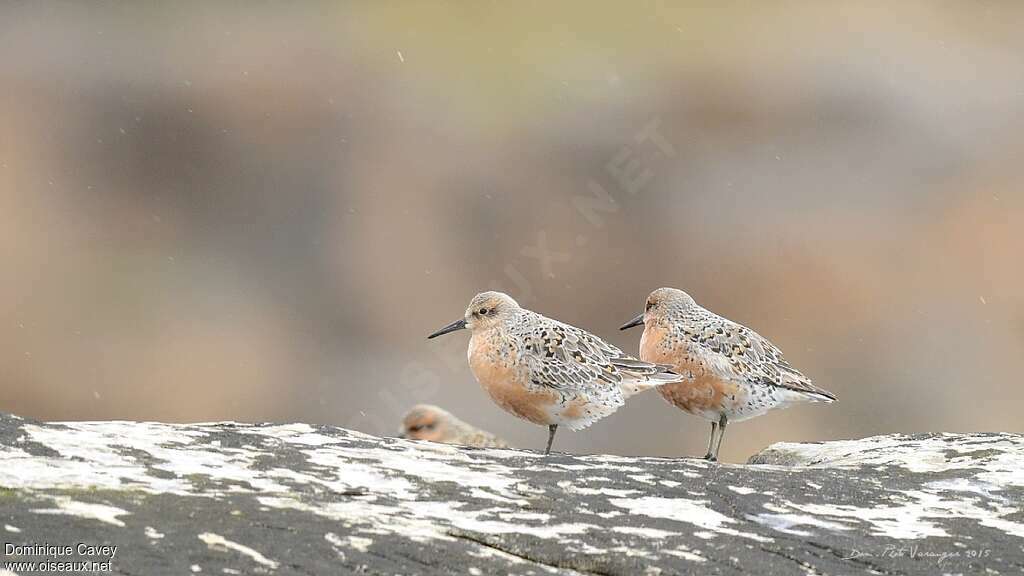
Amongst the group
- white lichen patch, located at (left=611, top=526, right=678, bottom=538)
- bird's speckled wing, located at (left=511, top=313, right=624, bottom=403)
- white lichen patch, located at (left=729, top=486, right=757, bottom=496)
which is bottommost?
white lichen patch, located at (left=611, top=526, right=678, bottom=538)

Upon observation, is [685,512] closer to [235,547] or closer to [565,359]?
[235,547]

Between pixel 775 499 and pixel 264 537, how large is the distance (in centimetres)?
228

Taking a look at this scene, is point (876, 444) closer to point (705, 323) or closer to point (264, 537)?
point (705, 323)

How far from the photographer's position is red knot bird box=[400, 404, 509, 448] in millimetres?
13180

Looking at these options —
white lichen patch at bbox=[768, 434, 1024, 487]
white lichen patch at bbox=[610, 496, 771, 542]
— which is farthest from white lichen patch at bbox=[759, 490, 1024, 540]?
white lichen patch at bbox=[768, 434, 1024, 487]

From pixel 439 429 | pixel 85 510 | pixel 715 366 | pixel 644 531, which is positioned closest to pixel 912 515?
pixel 644 531

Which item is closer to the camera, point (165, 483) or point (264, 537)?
point (264, 537)

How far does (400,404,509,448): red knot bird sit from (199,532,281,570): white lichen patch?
8.61m

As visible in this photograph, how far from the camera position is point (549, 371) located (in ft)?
24.8

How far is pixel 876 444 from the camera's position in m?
7.73

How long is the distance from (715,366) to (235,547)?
4.28 m

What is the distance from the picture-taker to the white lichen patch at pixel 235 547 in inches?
170

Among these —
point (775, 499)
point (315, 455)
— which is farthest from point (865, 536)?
point (315, 455)

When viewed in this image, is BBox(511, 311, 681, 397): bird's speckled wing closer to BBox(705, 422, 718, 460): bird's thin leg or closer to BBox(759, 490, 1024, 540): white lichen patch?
BBox(705, 422, 718, 460): bird's thin leg
